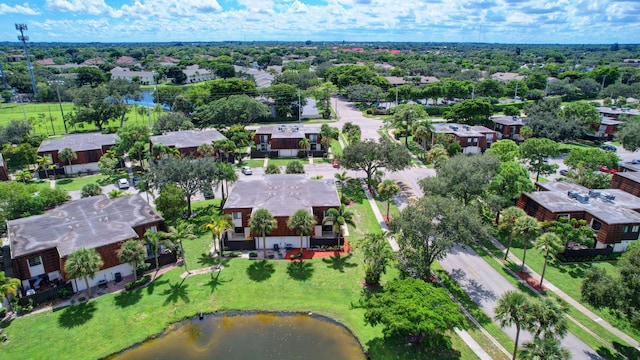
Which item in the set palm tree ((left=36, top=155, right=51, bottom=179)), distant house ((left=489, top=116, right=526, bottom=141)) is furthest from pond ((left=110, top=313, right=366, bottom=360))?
distant house ((left=489, top=116, right=526, bottom=141))

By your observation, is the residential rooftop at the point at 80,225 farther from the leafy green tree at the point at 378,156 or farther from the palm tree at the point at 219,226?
the leafy green tree at the point at 378,156

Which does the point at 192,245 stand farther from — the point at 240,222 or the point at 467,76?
the point at 467,76

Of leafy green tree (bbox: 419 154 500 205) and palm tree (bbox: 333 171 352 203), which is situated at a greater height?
leafy green tree (bbox: 419 154 500 205)

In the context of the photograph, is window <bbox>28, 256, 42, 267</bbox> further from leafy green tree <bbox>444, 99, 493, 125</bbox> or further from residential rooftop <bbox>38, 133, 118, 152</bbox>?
leafy green tree <bbox>444, 99, 493, 125</bbox>

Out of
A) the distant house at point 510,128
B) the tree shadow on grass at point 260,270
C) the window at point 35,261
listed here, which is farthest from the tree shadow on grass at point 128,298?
the distant house at point 510,128

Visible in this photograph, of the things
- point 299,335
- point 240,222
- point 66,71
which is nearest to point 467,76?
point 240,222
